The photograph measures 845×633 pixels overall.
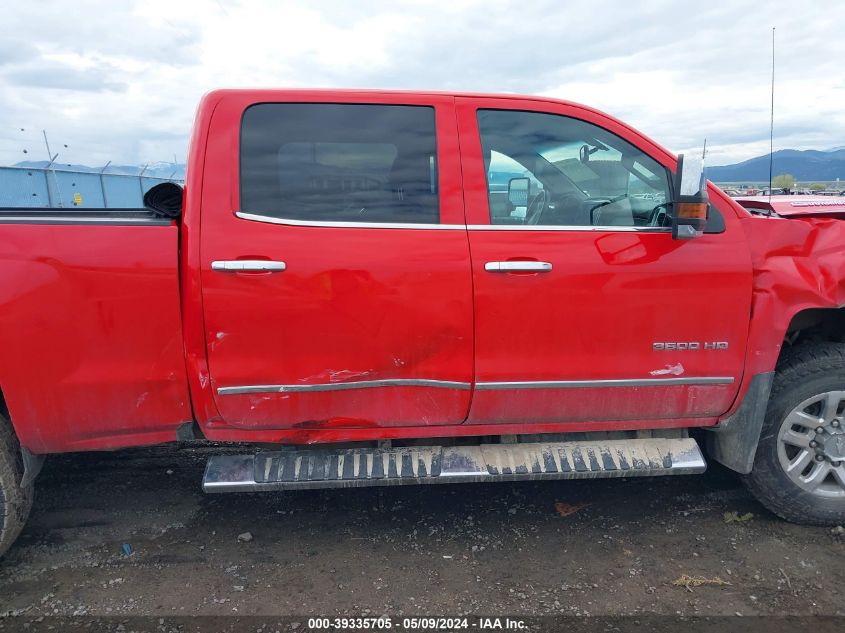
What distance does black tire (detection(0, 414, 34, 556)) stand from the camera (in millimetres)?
2717

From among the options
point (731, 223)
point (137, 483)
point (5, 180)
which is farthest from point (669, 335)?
point (5, 180)

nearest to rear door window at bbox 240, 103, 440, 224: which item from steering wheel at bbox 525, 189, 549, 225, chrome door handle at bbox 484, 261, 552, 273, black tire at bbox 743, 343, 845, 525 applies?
chrome door handle at bbox 484, 261, 552, 273

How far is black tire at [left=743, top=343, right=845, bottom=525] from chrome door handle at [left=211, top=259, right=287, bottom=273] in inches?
96.4

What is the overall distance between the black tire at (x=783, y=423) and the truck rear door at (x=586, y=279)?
1.03ft

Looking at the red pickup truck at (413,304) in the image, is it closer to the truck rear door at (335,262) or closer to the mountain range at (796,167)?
the truck rear door at (335,262)

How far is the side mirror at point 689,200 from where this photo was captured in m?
2.61

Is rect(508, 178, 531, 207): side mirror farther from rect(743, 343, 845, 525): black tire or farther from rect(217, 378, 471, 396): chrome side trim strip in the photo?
rect(743, 343, 845, 525): black tire

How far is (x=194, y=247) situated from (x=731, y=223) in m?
2.39

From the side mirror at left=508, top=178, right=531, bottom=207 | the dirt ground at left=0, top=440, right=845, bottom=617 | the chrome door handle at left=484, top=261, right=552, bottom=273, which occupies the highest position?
the side mirror at left=508, top=178, right=531, bottom=207

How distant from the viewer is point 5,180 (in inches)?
496

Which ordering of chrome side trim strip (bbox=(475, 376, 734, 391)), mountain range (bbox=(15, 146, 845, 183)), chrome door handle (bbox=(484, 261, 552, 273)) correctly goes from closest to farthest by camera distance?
chrome door handle (bbox=(484, 261, 552, 273)), chrome side trim strip (bbox=(475, 376, 734, 391)), mountain range (bbox=(15, 146, 845, 183))

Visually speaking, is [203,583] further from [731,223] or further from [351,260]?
[731,223]

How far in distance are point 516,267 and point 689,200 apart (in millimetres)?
772

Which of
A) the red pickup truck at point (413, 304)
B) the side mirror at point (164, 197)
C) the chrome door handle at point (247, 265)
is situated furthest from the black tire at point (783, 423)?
the side mirror at point (164, 197)
